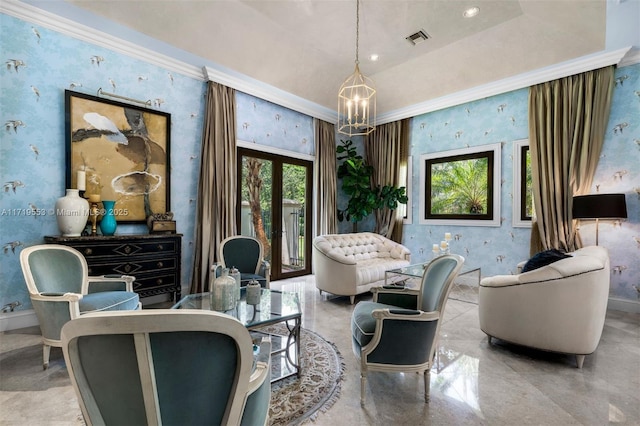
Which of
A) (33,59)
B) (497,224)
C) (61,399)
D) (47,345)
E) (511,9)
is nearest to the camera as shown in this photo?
(61,399)

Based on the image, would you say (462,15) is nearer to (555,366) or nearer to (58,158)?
(555,366)

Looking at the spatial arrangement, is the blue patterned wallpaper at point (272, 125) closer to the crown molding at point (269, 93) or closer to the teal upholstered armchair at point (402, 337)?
the crown molding at point (269, 93)

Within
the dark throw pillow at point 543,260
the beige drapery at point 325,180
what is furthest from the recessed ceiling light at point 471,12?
the beige drapery at point 325,180

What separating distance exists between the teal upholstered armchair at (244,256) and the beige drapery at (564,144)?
4.04m

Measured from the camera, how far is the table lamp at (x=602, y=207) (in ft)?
11.5

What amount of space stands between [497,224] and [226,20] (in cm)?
499

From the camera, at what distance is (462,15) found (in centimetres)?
375

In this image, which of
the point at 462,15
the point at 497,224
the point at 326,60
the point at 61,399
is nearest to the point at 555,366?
the point at 497,224

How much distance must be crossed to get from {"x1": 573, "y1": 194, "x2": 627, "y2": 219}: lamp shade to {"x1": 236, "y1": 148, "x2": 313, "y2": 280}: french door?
4232 millimetres

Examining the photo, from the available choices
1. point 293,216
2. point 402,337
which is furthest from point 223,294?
point 293,216

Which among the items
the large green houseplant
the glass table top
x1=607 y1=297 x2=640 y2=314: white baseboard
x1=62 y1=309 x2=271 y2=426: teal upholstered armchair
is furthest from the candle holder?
x1=607 y1=297 x2=640 y2=314: white baseboard

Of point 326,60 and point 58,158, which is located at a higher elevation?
point 326,60

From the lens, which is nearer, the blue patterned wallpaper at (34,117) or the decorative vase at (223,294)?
the decorative vase at (223,294)

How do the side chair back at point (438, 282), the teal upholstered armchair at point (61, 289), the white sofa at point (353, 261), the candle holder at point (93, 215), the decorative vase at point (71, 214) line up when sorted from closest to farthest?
the side chair back at point (438, 282) → the teal upholstered armchair at point (61, 289) → the decorative vase at point (71, 214) → the candle holder at point (93, 215) → the white sofa at point (353, 261)
